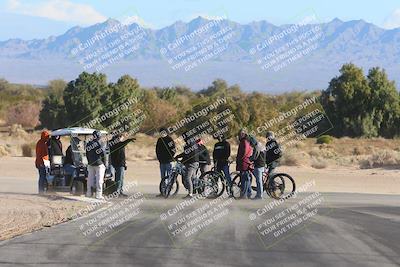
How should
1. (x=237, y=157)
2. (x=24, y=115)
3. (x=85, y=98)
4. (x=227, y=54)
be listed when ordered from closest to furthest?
(x=237, y=157) → (x=85, y=98) → (x=24, y=115) → (x=227, y=54)

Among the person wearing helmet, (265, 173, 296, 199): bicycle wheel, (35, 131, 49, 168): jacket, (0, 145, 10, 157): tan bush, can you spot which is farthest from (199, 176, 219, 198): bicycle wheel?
(0, 145, 10, 157): tan bush

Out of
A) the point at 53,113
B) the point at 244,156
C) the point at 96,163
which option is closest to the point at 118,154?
the point at 96,163

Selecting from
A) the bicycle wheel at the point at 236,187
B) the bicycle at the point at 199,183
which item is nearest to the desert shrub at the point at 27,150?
the bicycle at the point at 199,183

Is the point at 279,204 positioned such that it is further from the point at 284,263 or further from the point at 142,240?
the point at 284,263

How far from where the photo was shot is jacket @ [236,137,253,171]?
739 inches

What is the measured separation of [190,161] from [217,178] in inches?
36.2

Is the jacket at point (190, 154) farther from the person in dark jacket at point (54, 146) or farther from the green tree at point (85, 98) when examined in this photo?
the green tree at point (85, 98)

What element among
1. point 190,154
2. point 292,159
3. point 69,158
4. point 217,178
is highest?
point 69,158

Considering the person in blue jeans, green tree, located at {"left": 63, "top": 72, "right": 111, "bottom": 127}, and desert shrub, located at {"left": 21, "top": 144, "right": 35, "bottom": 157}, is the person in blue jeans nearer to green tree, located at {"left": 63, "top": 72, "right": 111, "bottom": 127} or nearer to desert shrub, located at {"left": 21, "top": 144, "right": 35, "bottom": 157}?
desert shrub, located at {"left": 21, "top": 144, "right": 35, "bottom": 157}

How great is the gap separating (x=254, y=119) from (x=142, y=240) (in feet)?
145

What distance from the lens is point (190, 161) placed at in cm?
1881

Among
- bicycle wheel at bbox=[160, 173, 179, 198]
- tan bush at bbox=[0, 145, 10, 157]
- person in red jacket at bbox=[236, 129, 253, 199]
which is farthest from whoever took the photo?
tan bush at bbox=[0, 145, 10, 157]

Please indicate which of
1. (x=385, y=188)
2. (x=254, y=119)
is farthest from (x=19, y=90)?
(x=385, y=188)

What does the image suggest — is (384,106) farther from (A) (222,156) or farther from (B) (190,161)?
(B) (190,161)
